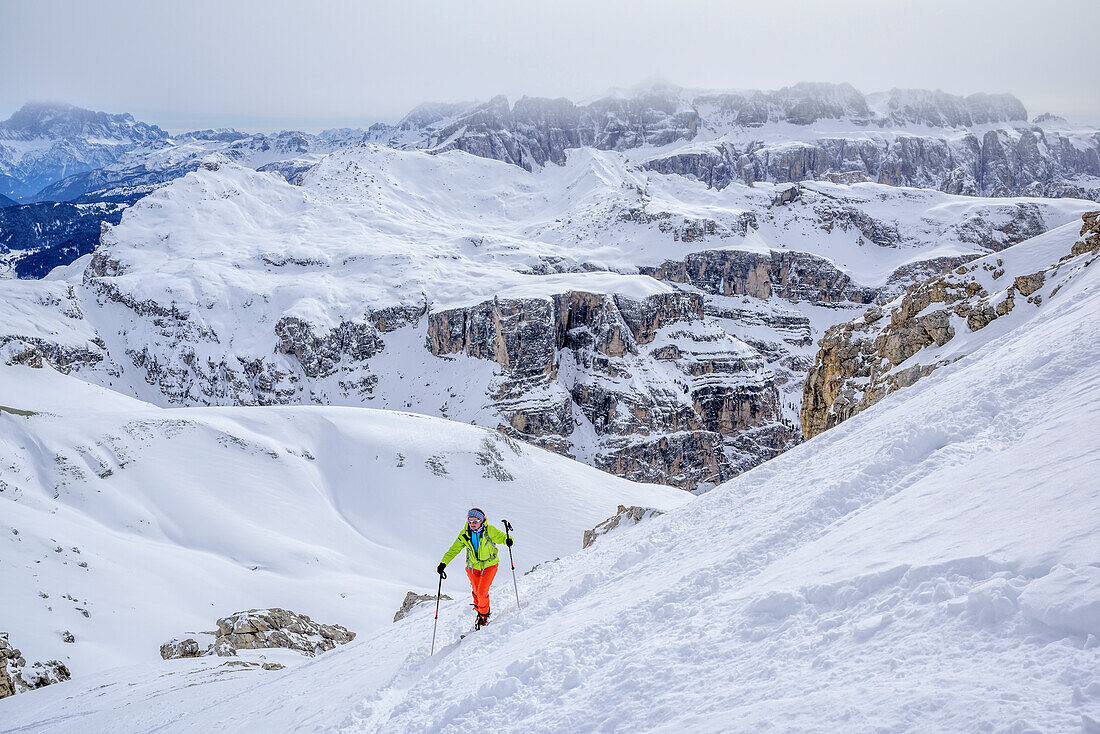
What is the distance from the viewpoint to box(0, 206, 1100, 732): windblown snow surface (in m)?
4.66

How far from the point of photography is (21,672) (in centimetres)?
1984

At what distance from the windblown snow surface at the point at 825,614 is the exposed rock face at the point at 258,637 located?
7.79m

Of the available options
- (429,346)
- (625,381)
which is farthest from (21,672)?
(429,346)

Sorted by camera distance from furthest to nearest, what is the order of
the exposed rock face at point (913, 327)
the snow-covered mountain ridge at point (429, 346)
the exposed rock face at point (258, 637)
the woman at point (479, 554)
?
the snow-covered mountain ridge at point (429, 346) < the exposed rock face at point (913, 327) < the exposed rock face at point (258, 637) < the woman at point (479, 554)

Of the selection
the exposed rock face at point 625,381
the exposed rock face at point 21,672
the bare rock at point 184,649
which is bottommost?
the exposed rock face at point 625,381

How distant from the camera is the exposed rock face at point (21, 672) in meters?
18.3

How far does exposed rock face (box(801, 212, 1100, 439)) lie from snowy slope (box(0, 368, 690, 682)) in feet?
86.5

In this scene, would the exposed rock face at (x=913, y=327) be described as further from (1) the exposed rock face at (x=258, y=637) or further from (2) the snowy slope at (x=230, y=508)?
(2) the snowy slope at (x=230, y=508)

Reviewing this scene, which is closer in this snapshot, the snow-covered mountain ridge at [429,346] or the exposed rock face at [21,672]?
the exposed rock face at [21,672]

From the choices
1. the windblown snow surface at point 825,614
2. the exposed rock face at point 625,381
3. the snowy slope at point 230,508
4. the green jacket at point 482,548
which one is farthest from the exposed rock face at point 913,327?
the exposed rock face at point 625,381

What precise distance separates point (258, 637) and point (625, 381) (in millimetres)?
116532

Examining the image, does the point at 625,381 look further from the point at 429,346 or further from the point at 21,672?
the point at 21,672

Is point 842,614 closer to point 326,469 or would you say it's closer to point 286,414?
point 326,469

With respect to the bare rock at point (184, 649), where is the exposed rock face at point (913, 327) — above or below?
above
